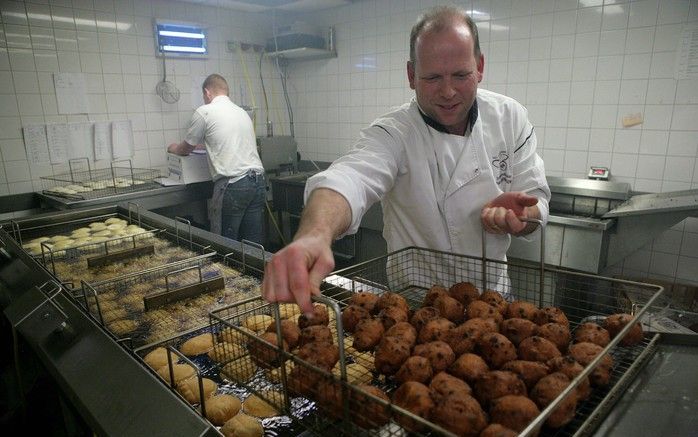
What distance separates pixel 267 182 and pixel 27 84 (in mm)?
2409

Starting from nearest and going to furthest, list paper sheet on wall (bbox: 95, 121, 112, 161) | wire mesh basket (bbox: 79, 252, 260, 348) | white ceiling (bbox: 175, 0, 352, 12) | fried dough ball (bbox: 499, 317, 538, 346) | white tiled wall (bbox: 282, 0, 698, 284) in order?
fried dough ball (bbox: 499, 317, 538, 346), wire mesh basket (bbox: 79, 252, 260, 348), white tiled wall (bbox: 282, 0, 698, 284), paper sheet on wall (bbox: 95, 121, 112, 161), white ceiling (bbox: 175, 0, 352, 12)

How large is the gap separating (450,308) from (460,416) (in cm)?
46

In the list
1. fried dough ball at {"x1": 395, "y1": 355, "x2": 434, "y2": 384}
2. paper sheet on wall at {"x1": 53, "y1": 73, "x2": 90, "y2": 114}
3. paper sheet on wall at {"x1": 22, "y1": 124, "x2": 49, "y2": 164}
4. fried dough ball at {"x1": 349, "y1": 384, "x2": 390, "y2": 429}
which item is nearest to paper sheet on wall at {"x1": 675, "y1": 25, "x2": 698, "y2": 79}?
fried dough ball at {"x1": 395, "y1": 355, "x2": 434, "y2": 384}

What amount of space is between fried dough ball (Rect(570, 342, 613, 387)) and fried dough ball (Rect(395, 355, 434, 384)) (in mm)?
303

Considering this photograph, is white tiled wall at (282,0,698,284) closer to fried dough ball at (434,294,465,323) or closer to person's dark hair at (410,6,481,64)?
person's dark hair at (410,6,481,64)

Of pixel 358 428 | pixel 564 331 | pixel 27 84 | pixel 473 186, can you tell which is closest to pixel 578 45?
pixel 473 186

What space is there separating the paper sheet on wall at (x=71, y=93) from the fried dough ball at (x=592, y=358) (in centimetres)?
471

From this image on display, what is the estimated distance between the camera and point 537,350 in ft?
3.11

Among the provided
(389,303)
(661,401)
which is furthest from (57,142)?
(661,401)

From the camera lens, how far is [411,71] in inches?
67.4

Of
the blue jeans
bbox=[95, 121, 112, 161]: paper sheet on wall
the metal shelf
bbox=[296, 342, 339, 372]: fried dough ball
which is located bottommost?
the blue jeans

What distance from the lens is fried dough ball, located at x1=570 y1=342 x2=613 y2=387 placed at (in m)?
0.86

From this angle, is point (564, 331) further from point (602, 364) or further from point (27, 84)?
point (27, 84)

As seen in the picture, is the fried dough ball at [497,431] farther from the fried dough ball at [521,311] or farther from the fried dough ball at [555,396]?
the fried dough ball at [521,311]
